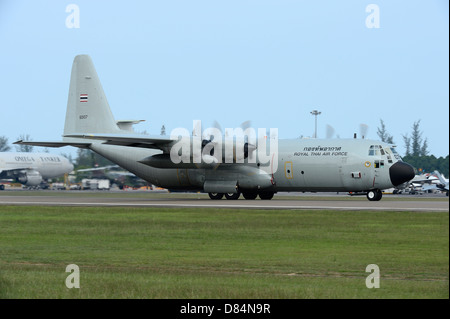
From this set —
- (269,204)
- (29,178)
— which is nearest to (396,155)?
(269,204)

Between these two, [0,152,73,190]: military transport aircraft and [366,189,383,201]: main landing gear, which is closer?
[366,189,383,201]: main landing gear

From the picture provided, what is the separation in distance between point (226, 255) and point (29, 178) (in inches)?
3574

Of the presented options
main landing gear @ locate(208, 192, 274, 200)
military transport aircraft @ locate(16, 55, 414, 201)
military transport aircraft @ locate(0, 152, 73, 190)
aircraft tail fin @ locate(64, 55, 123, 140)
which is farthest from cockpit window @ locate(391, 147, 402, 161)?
military transport aircraft @ locate(0, 152, 73, 190)

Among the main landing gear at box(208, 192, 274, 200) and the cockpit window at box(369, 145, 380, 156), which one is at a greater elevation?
the cockpit window at box(369, 145, 380, 156)

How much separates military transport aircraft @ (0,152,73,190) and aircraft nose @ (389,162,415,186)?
71.6 metres

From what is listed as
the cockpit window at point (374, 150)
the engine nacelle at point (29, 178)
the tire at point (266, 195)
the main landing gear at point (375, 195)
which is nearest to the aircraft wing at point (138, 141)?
the tire at point (266, 195)

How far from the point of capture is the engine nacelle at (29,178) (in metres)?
105

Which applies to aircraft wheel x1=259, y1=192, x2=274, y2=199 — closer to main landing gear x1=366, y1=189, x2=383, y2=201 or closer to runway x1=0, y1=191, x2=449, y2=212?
runway x1=0, y1=191, x2=449, y2=212

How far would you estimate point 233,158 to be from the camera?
5075cm

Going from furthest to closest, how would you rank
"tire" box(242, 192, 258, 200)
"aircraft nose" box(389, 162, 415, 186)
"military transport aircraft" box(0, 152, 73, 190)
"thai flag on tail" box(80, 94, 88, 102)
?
1. "military transport aircraft" box(0, 152, 73, 190)
2. "thai flag on tail" box(80, 94, 88, 102)
3. "tire" box(242, 192, 258, 200)
4. "aircraft nose" box(389, 162, 415, 186)

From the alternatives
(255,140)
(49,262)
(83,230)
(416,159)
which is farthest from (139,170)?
(49,262)

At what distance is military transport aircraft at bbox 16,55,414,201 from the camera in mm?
47375

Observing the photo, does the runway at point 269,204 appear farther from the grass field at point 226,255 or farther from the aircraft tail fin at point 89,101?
the aircraft tail fin at point 89,101

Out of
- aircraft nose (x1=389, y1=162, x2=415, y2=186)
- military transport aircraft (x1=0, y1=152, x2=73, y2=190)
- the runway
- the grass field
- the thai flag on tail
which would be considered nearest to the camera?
the grass field
